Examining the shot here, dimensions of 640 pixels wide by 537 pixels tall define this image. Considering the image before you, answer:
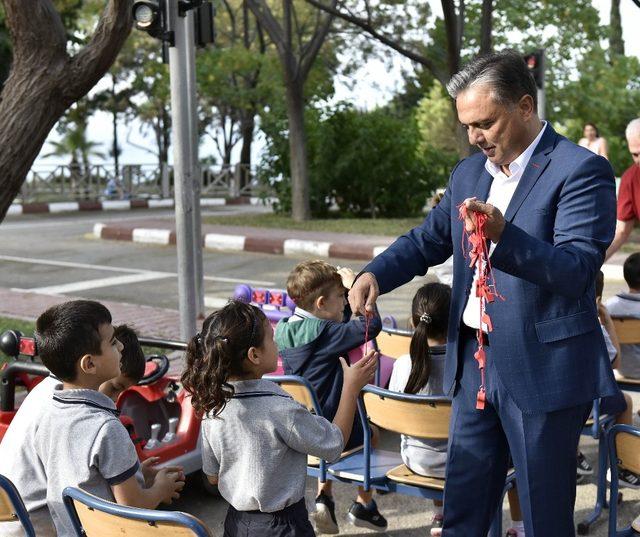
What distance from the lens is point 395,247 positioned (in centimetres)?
319

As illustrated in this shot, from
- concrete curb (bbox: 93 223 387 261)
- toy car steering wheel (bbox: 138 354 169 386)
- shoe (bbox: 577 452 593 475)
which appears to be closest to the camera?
toy car steering wheel (bbox: 138 354 169 386)

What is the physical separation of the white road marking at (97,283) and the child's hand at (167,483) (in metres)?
7.97

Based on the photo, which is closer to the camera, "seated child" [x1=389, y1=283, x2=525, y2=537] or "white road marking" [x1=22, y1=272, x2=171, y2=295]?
"seated child" [x1=389, y1=283, x2=525, y2=537]

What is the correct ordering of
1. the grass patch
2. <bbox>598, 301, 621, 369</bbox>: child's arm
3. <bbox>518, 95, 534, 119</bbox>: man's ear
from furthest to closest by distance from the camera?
the grass patch < <bbox>598, 301, 621, 369</bbox>: child's arm < <bbox>518, 95, 534, 119</bbox>: man's ear

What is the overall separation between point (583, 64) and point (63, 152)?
21.1 meters

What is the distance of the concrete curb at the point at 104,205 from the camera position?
23047mm

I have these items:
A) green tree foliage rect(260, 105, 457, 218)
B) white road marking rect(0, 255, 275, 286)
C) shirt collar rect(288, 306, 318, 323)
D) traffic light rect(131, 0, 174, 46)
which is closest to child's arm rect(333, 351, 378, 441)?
shirt collar rect(288, 306, 318, 323)

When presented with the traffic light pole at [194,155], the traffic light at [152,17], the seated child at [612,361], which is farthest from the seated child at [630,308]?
the traffic light at [152,17]

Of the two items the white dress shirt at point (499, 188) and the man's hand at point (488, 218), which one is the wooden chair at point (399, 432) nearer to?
the white dress shirt at point (499, 188)

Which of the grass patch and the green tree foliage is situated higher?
the green tree foliage

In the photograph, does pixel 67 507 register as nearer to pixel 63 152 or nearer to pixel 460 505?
pixel 460 505

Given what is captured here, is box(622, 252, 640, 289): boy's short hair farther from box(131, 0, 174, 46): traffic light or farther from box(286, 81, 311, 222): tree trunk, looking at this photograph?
box(286, 81, 311, 222): tree trunk

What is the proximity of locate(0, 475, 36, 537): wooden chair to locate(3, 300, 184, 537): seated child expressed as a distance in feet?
0.43

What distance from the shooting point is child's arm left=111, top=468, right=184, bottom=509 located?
2.80 m
